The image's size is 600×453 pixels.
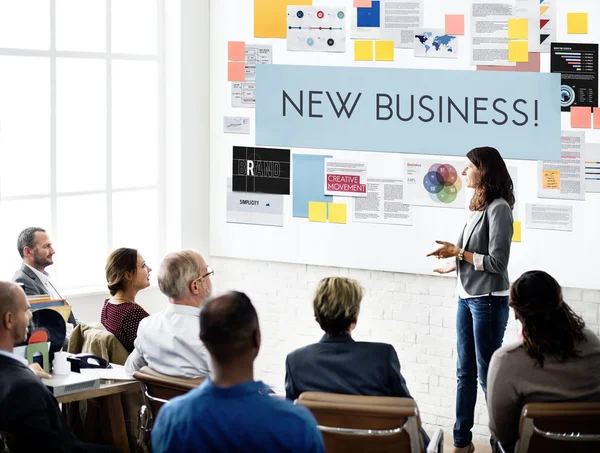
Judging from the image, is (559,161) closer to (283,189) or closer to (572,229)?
(572,229)

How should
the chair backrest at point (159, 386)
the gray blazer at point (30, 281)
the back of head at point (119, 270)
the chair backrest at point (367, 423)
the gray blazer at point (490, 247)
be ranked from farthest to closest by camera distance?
the gray blazer at point (30, 281) < the gray blazer at point (490, 247) < the back of head at point (119, 270) < the chair backrest at point (159, 386) < the chair backrest at point (367, 423)

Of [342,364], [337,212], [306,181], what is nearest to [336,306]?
[342,364]

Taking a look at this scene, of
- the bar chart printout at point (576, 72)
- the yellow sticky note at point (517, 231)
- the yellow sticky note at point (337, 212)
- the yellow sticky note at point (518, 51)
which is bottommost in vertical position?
the yellow sticky note at point (517, 231)

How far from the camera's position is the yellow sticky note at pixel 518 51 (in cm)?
597

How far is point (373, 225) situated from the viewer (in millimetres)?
6551

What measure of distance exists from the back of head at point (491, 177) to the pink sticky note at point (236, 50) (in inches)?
91.5

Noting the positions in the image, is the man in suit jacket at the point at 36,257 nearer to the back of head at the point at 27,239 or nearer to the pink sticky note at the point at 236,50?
the back of head at the point at 27,239

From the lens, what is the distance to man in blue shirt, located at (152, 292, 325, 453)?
2.40 metres

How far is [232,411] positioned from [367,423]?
112cm

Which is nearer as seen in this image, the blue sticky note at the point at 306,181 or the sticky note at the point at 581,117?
the sticky note at the point at 581,117

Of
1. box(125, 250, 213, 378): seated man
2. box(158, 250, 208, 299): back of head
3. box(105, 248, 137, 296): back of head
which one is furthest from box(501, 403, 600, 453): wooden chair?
box(105, 248, 137, 296): back of head

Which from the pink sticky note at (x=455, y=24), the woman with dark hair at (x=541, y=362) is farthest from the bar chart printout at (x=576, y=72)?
the woman with dark hair at (x=541, y=362)

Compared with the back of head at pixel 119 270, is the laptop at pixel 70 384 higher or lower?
lower

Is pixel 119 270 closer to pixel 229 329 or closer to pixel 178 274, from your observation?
pixel 178 274
